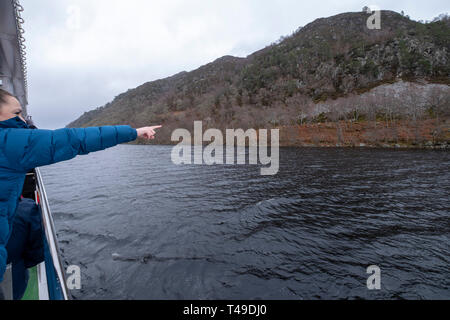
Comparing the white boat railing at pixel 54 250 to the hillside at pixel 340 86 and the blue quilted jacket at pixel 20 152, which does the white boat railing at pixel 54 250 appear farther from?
the hillside at pixel 340 86

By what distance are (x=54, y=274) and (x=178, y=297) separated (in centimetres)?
308

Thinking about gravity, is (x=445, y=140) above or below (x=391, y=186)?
above

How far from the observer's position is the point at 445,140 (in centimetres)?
3706

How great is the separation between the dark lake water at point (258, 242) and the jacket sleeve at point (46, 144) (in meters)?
4.09

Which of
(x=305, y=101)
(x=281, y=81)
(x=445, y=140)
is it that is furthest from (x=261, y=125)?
(x=281, y=81)

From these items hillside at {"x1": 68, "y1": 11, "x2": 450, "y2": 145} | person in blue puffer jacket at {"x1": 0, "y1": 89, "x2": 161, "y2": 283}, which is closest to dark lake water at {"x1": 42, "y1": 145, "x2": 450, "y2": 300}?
person in blue puffer jacket at {"x1": 0, "y1": 89, "x2": 161, "y2": 283}

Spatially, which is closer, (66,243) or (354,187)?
(66,243)

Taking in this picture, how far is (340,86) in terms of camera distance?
3524 inches

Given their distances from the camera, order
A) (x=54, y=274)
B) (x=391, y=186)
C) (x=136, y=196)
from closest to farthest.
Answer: (x=54, y=274)
(x=136, y=196)
(x=391, y=186)

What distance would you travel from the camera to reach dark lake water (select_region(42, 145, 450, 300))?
16.0 feet

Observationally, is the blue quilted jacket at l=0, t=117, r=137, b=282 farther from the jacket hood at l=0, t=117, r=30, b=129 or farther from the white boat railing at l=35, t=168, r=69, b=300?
the white boat railing at l=35, t=168, r=69, b=300

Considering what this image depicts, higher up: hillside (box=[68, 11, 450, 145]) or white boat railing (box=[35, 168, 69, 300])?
hillside (box=[68, 11, 450, 145])

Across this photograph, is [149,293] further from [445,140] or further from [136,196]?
[445,140]

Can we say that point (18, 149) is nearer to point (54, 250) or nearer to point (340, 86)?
point (54, 250)
